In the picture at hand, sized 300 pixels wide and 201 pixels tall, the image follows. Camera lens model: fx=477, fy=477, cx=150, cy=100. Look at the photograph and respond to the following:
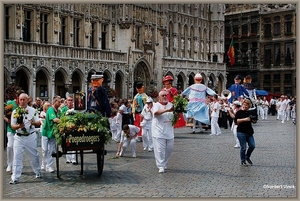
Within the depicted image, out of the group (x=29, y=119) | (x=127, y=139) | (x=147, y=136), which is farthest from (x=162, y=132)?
(x=147, y=136)

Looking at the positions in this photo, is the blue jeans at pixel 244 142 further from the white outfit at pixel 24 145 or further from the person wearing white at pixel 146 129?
the white outfit at pixel 24 145

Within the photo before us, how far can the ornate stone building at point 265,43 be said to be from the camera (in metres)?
57.0

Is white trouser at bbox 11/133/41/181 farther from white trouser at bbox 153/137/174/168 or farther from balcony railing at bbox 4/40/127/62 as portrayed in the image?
balcony railing at bbox 4/40/127/62

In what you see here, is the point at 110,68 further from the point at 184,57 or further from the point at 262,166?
the point at 262,166

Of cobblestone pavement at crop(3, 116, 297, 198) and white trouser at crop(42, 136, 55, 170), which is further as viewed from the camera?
white trouser at crop(42, 136, 55, 170)

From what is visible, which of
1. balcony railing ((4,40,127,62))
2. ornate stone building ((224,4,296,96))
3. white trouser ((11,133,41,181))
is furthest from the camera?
ornate stone building ((224,4,296,96))

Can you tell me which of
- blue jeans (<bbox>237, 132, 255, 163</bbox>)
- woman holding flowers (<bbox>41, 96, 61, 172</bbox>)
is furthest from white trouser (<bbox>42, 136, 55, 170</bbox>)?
blue jeans (<bbox>237, 132, 255, 163</bbox>)

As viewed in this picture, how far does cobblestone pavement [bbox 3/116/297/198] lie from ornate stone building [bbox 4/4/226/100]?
1584 cm

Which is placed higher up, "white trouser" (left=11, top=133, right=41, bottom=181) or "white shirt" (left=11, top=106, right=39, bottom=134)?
"white shirt" (left=11, top=106, right=39, bottom=134)

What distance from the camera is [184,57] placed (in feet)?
158

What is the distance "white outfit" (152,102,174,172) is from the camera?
37.0 feet

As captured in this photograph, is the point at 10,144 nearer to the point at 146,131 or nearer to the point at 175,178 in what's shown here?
the point at 175,178

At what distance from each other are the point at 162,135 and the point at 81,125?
2.09 metres

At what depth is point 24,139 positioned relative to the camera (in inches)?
405
